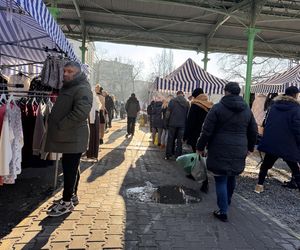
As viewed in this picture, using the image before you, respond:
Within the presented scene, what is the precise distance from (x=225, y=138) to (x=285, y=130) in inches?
83.3

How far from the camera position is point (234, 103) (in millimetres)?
4648

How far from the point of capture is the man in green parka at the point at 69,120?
14.4 feet

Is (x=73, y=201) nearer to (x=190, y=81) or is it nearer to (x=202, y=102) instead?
(x=202, y=102)

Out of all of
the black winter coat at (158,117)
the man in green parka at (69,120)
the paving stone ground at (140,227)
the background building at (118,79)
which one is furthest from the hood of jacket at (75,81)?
the background building at (118,79)

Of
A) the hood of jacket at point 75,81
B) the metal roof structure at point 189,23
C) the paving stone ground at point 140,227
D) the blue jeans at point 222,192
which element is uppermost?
the metal roof structure at point 189,23

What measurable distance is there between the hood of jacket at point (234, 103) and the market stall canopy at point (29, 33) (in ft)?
7.97

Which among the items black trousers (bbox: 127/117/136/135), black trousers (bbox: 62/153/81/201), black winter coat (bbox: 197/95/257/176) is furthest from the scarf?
black trousers (bbox: 127/117/136/135)

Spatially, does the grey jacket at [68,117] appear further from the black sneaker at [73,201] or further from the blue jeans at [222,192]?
the blue jeans at [222,192]

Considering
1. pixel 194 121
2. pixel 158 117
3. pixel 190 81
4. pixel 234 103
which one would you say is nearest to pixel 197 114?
pixel 194 121

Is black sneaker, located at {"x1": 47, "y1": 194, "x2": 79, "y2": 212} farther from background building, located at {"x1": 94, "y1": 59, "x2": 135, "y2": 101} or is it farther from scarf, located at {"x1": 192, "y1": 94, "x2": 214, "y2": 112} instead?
background building, located at {"x1": 94, "y1": 59, "x2": 135, "y2": 101}

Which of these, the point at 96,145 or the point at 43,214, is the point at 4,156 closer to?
the point at 43,214

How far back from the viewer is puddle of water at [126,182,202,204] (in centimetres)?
557

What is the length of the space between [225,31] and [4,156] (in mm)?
14023

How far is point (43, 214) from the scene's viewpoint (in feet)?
15.0
